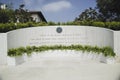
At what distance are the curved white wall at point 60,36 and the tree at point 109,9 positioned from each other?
13.6 meters

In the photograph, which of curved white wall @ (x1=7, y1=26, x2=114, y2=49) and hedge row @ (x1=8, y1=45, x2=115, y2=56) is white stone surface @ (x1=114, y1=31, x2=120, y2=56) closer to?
hedge row @ (x1=8, y1=45, x2=115, y2=56)

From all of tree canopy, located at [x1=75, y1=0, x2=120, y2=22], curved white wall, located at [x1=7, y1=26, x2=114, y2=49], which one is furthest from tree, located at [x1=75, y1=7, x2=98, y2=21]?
curved white wall, located at [x1=7, y1=26, x2=114, y2=49]

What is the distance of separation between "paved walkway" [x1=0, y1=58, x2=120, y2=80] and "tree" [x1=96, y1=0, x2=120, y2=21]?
1796 centimetres

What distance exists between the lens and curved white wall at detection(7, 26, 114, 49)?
60.3 feet

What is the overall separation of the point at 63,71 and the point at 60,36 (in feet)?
20.5

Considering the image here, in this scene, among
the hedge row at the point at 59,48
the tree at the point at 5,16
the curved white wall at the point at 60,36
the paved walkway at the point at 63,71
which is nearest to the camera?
the paved walkway at the point at 63,71

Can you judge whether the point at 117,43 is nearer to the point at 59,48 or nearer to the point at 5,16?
the point at 59,48

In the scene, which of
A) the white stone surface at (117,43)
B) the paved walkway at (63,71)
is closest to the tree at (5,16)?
the paved walkway at (63,71)

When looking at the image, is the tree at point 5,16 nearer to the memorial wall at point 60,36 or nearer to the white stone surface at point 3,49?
the memorial wall at point 60,36

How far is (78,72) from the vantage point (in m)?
13.0

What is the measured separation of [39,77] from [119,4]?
21.3 meters

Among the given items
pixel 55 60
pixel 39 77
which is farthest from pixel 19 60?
pixel 39 77

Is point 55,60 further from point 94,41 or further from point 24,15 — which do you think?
point 24,15

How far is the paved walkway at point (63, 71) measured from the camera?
12000 millimetres
